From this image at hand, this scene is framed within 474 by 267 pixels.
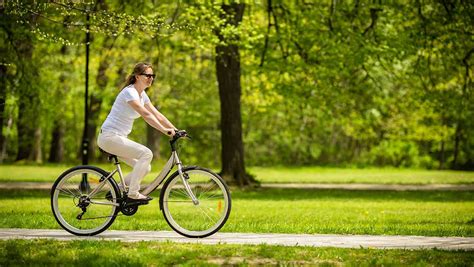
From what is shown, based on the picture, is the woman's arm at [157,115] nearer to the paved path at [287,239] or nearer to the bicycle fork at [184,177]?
the bicycle fork at [184,177]

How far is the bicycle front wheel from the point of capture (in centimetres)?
912

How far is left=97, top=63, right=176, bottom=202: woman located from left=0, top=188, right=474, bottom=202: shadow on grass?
429 inches

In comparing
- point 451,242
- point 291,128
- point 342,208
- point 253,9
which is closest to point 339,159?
point 291,128

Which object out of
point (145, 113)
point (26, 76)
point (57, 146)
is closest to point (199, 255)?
point (145, 113)

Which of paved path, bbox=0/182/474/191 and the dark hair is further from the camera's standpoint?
paved path, bbox=0/182/474/191

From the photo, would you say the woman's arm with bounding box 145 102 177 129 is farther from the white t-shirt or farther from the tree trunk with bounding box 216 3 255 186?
the tree trunk with bounding box 216 3 255 186

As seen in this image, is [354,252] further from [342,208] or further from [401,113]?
[401,113]

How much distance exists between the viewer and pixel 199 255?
26.1 ft

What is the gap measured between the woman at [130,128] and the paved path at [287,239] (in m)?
0.59

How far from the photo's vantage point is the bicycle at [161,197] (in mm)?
9203

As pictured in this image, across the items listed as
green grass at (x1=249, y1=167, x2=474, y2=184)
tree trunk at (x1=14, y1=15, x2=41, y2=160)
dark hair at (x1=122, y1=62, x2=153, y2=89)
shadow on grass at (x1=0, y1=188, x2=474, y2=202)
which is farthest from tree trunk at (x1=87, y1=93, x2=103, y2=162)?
dark hair at (x1=122, y1=62, x2=153, y2=89)

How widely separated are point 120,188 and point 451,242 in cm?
402

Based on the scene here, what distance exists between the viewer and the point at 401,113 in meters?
44.9

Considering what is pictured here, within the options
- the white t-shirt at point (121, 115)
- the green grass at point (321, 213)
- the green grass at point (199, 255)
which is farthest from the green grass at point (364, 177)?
the green grass at point (199, 255)
